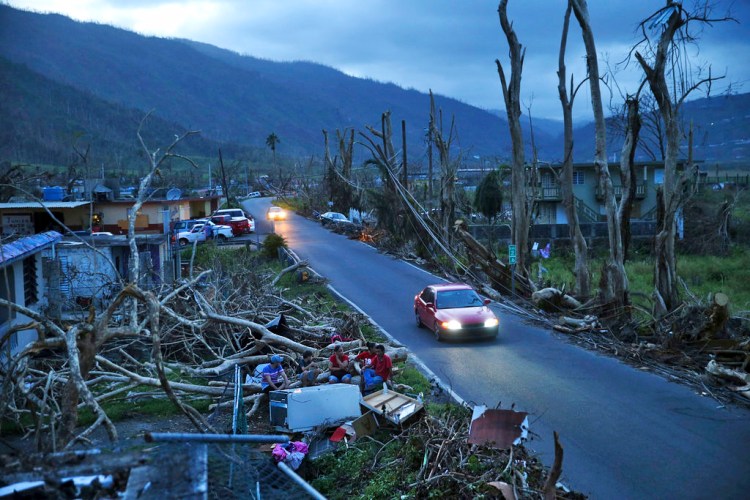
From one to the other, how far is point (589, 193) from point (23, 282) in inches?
1740

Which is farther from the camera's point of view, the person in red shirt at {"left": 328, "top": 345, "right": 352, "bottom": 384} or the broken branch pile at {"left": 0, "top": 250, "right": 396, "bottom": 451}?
the person in red shirt at {"left": 328, "top": 345, "right": 352, "bottom": 384}

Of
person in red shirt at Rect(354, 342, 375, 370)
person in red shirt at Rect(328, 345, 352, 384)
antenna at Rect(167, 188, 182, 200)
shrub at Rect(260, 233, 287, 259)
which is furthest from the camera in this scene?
antenna at Rect(167, 188, 182, 200)

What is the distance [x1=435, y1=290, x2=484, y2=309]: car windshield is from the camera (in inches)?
779

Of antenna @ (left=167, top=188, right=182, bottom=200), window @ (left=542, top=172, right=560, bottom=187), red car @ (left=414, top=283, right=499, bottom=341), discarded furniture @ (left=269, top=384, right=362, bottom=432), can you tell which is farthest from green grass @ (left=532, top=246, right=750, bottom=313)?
antenna @ (left=167, top=188, right=182, bottom=200)

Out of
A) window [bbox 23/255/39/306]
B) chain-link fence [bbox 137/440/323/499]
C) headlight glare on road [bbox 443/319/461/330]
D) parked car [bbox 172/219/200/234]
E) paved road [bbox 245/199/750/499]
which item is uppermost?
chain-link fence [bbox 137/440/323/499]

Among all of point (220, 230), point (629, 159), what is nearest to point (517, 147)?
point (629, 159)

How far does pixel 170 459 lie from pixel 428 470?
223 inches

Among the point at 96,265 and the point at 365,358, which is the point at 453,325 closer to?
the point at 365,358

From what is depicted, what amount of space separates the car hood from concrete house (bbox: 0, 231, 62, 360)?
405 inches

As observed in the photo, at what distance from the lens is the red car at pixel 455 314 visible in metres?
18.7

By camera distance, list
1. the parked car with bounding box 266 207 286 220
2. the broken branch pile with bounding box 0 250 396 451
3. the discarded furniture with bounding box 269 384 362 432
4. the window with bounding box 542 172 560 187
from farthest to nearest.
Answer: the parked car with bounding box 266 207 286 220, the window with bounding box 542 172 560 187, the broken branch pile with bounding box 0 250 396 451, the discarded furniture with bounding box 269 384 362 432

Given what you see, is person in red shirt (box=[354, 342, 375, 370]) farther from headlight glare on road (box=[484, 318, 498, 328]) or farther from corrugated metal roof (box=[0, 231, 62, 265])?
corrugated metal roof (box=[0, 231, 62, 265])

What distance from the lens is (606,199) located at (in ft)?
68.2

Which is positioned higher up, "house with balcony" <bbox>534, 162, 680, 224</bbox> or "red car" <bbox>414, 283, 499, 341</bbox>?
"house with balcony" <bbox>534, 162, 680, 224</bbox>
